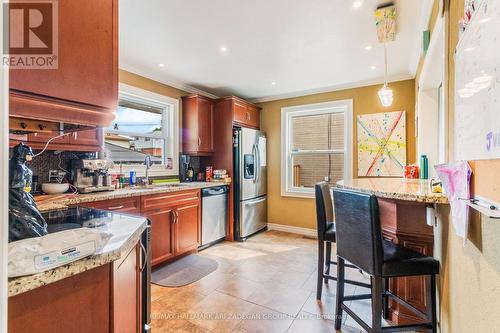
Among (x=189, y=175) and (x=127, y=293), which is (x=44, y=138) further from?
(x=189, y=175)

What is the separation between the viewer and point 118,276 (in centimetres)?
97

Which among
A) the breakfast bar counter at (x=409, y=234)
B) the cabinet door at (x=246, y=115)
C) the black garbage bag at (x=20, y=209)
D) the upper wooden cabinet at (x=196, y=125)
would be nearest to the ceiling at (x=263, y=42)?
the upper wooden cabinet at (x=196, y=125)

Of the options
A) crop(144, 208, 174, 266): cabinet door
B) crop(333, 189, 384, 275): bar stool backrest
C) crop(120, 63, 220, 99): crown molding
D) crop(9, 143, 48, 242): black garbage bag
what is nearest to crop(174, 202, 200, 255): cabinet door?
crop(144, 208, 174, 266): cabinet door

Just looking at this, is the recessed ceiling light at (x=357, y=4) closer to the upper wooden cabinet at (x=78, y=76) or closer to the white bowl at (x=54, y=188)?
the upper wooden cabinet at (x=78, y=76)

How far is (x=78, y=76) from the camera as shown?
3.02 ft

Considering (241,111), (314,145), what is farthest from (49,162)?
(314,145)

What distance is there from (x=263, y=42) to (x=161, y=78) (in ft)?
5.57

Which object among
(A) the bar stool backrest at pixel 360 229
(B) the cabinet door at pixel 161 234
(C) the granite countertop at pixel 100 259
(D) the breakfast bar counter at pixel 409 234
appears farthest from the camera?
(B) the cabinet door at pixel 161 234

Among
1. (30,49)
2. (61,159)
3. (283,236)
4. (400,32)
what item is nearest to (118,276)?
(30,49)

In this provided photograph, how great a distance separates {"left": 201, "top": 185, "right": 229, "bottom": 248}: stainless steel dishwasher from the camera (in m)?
3.52

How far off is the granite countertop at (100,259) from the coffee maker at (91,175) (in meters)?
1.59

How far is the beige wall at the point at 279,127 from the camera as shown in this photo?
3422mm

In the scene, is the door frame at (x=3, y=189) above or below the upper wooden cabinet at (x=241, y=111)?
below

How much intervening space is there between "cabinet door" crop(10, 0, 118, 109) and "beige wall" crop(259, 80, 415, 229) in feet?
11.7
